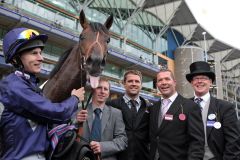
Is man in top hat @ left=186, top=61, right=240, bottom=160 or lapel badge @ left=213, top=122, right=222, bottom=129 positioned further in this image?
lapel badge @ left=213, top=122, right=222, bottom=129

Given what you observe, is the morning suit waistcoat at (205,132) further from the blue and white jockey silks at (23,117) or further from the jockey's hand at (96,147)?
the blue and white jockey silks at (23,117)

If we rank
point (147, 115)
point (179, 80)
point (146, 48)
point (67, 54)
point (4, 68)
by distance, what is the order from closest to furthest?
point (67, 54) → point (147, 115) → point (4, 68) → point (146, 48) → point (179, 80)

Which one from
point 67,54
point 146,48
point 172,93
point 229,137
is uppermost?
point 146,48

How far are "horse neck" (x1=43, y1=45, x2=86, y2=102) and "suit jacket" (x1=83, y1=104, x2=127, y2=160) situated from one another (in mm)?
745

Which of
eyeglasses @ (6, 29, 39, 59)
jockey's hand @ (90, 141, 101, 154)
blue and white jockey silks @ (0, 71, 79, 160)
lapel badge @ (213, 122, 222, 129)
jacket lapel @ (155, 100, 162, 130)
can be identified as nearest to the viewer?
blue and white jockey silks @ (0, 71, 79, 160)

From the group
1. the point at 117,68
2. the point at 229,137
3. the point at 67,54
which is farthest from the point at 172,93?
the point at 117,68

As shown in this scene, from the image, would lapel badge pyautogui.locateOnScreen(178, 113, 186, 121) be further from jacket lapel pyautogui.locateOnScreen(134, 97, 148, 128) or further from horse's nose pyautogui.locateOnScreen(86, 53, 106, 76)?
horse's nose pyautogui.locateOnScreen(86, 53, 106, 76)

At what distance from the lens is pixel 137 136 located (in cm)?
371

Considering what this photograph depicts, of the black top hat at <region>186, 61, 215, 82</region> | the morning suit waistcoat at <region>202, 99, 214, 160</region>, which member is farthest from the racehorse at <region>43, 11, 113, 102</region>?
the morning suit waistcoat at <region>202, 99, 214, 160</region>

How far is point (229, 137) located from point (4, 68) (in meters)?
17.4

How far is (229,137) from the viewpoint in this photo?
134 inches

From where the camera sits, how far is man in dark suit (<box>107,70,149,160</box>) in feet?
12.0

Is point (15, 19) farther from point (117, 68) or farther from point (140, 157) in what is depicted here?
point (140, 157)

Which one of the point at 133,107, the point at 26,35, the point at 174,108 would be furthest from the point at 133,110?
the point at 26,35
